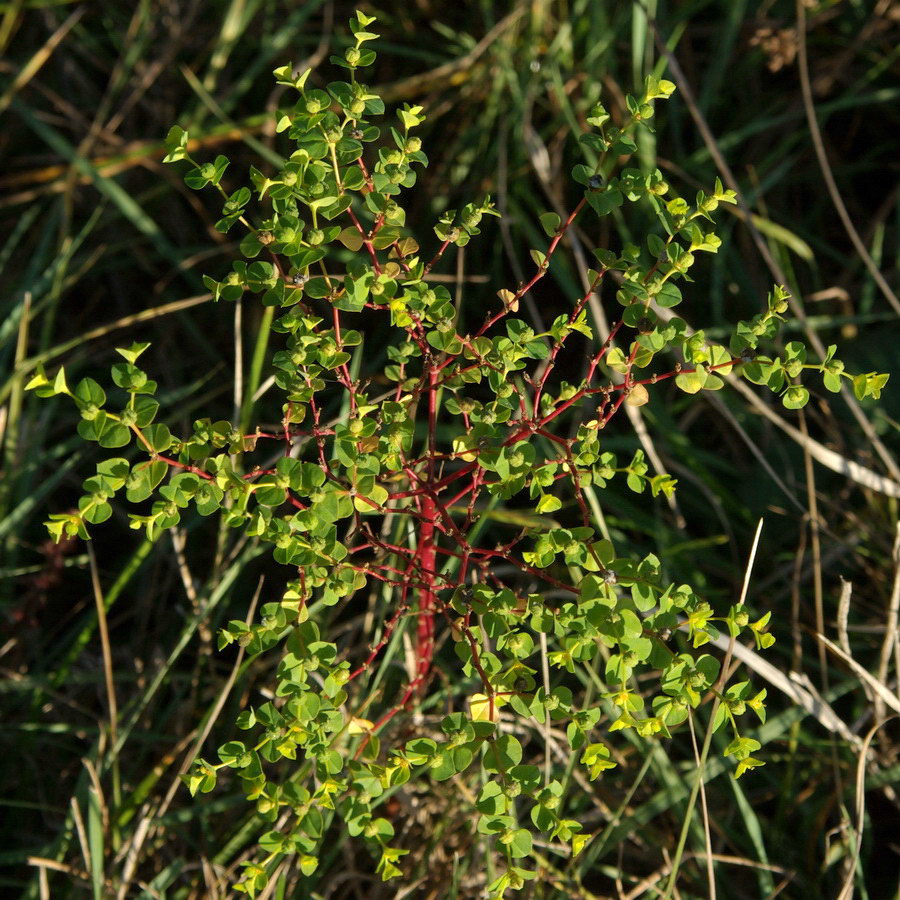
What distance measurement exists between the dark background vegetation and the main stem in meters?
0.34

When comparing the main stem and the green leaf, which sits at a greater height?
the green leaf

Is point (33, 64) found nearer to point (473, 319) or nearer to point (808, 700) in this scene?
point (473, 319)

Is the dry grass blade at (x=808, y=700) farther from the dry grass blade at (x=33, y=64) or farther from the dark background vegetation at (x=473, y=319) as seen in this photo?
the dry grass blade at (x=33, y=64)

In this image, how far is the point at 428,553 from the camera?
1.44m

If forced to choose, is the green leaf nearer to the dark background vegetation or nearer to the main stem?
the main stem

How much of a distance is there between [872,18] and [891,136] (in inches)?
11.7

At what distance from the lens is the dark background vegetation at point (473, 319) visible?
1.78 metres

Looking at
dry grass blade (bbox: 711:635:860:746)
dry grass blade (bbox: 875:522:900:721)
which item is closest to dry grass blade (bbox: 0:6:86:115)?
dry grass blade (bbox: 711:635:860:746)

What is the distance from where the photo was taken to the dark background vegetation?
1.78 meters

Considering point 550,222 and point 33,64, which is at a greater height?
point 33,64

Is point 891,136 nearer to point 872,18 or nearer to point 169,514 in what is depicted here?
point 872,18

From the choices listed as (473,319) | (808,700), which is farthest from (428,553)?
(473,319)

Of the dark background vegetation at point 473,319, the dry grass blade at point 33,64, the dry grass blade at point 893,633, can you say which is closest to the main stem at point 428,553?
the dark background vegetation at point 473,319

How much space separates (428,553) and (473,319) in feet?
3.67
